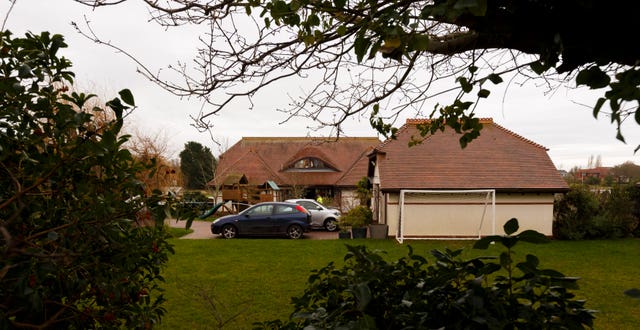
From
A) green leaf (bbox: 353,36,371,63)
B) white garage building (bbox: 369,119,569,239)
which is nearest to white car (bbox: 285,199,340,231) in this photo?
white garage building (bbox: 369,119,569,239)

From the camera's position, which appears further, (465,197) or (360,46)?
(465,197)

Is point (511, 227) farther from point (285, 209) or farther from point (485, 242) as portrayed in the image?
point (285, 209)

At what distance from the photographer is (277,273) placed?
9.16 metres

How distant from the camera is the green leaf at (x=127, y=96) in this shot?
1.46m

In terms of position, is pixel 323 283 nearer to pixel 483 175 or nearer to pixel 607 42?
pixel 607 42

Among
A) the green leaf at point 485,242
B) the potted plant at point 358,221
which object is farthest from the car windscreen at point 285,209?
the green leaf at point 485,242

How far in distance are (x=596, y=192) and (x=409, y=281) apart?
1774 centimetres

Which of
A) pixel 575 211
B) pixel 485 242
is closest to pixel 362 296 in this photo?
pixel 485 242

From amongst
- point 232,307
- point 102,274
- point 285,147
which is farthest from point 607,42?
point 285,147

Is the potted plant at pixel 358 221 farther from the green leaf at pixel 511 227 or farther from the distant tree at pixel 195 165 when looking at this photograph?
the distant tree at pixel 195 165

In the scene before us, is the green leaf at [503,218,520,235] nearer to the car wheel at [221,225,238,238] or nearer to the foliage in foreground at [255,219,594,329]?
the foliage in foreground at [255,219,594,329]

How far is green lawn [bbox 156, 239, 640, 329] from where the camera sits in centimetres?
612

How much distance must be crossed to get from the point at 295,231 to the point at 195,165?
21.2 metres

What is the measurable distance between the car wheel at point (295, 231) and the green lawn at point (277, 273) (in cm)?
138
